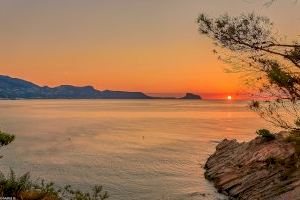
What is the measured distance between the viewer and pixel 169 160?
69.8 meters

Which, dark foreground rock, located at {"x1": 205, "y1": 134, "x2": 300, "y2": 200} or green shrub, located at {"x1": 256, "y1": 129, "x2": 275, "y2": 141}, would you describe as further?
green shrub, located at {"x1": 256, "y1": 129, "x2": 275, "y2": 141}

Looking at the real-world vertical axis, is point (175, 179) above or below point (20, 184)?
below

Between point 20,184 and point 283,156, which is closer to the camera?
point 20,184

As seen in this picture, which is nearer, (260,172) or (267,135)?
(260,172)

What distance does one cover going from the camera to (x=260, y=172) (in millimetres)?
41531

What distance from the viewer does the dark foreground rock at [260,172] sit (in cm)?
3572

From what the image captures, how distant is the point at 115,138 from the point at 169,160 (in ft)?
124

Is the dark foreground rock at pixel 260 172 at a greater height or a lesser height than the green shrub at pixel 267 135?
lesser

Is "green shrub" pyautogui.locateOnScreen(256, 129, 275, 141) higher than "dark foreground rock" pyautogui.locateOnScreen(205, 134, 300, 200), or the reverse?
"green shrub" pyautogui.locateOnScreen(256, 129, 275, 141)

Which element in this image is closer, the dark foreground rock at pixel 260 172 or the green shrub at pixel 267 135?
the dark foreground rock at pixel 260 172

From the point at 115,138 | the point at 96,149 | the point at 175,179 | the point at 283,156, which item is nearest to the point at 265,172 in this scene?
the point at 283,156

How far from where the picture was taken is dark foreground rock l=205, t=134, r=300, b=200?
35.7 meters

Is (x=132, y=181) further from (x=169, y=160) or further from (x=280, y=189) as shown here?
(x=280, y=189)

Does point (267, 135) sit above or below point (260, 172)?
above
